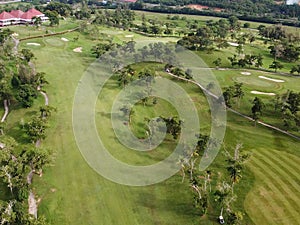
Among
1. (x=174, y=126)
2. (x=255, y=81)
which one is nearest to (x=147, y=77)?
(x=174, y=126)

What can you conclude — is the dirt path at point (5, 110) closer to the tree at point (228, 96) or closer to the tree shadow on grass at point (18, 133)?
the tree shadow on grass at point (18, 133)

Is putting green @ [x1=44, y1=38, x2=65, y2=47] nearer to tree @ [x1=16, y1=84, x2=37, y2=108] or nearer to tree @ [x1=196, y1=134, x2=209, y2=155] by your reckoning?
tree @ [x1=16, y1=84, x2=37, y2=108]

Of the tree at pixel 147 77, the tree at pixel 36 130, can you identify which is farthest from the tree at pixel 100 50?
the tree at pixel 36 130


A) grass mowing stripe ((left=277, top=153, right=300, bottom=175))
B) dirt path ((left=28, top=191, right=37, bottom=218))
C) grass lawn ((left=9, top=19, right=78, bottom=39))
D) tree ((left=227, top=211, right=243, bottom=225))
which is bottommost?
dirt path ((left=28, top=191, right=37, bottom=218))

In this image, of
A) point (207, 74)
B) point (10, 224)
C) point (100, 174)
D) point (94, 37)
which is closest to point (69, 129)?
point (100, 174)

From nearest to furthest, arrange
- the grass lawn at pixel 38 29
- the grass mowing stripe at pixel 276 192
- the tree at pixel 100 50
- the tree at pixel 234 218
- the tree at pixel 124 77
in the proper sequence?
the tree at pixel 234 218
the grass mowing stripe at pixel 276 192
the tree at pixel 124 77
the tree at pixel 100 50
the grass lawn at pixel 38 29

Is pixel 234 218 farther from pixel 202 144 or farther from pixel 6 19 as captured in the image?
pixel 6 19

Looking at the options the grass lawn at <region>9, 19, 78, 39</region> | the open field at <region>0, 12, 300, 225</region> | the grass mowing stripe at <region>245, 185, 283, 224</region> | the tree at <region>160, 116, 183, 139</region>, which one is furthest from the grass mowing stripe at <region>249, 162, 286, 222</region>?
the grass lawn at <region>9, 19, 78, 39</region>
